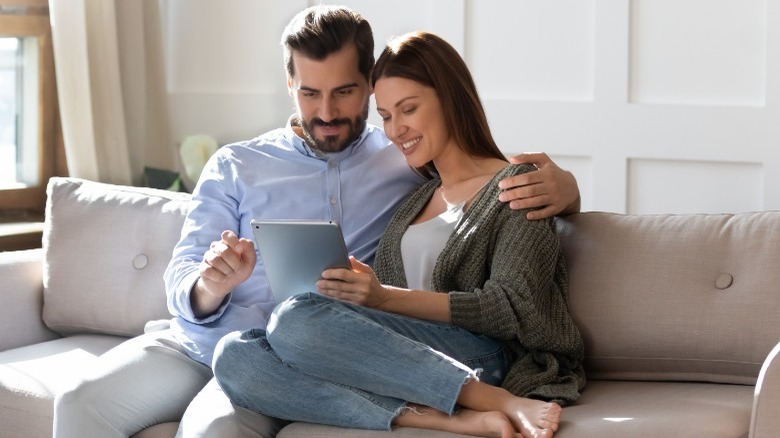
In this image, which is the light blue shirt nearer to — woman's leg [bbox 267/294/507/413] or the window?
woman's leg [bbox 267/294/507/413]

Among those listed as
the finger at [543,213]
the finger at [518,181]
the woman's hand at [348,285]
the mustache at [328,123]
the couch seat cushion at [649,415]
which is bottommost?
the couch seat cushion at [649,415]

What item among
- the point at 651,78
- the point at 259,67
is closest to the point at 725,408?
the point at 651,78

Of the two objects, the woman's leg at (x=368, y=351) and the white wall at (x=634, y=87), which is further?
the white wall at (x=634, y=87)

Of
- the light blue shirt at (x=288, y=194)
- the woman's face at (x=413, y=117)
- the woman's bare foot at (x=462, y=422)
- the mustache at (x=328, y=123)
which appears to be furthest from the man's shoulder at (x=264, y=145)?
the woman's bare foot at (x=462, y=422)

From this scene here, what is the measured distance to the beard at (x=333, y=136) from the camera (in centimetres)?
228

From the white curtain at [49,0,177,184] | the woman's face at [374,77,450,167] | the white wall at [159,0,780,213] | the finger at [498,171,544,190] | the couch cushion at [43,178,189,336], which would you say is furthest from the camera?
the white curtain at [49,0,177,184]

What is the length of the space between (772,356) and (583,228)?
0.60 m

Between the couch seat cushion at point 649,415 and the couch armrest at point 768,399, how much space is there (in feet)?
0.22

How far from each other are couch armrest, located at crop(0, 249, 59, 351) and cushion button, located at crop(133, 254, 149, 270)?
0.89 feet

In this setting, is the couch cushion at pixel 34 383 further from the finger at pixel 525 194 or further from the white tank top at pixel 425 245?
the finger at pixel 525 194

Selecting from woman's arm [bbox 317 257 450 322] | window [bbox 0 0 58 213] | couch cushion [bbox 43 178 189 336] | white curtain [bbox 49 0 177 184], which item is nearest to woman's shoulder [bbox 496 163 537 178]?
woman's arm [bbox 317 257 450 322]

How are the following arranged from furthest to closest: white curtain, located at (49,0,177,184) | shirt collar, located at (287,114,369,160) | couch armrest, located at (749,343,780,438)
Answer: white curtain, located at (49,0,177,184)
shirt collar, located at (287,114,369,160)
couch armrest, located at (749,343,780,438)

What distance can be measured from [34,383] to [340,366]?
0.73 m

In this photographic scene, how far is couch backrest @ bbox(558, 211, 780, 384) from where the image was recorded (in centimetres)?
205
